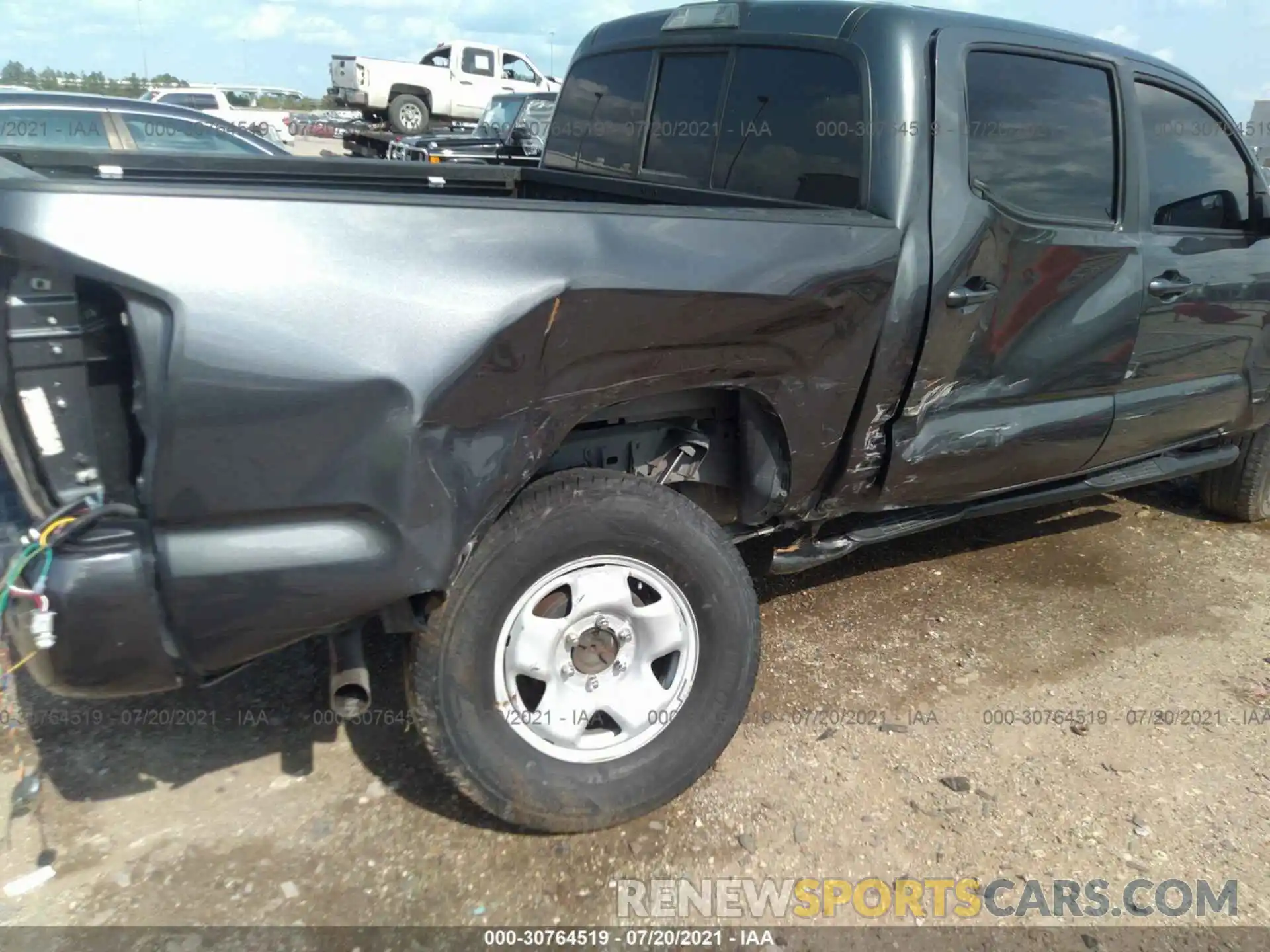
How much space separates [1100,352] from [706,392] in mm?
1530

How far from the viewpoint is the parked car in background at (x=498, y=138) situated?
39.7ft

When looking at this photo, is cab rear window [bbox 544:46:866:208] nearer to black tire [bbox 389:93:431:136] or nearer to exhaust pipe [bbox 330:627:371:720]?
exhaust pipe [bbox 330:627:371:720]

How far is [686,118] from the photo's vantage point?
338 centimetres

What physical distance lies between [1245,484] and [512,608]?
153 inches

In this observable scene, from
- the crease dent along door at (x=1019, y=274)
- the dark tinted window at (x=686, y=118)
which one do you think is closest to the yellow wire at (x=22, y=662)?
the crease dent along door at (x=1019, y=274)

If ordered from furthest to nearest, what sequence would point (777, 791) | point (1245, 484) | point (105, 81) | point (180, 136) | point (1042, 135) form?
1. point (105, 81)
2. point (180, 136)
3. point (1245, 484)
4. point (1042, 135)
5. point (777, 791)

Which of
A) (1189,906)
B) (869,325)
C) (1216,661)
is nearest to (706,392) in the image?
(869,325)

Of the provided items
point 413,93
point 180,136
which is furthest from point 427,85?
point 180,136

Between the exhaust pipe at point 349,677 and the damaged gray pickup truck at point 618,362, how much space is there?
1 cm

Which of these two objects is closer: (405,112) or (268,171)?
(268,171)

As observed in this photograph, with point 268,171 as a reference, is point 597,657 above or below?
below

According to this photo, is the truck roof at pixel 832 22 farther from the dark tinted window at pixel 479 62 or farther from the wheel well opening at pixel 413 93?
the dark tinted window at pixel 479 62

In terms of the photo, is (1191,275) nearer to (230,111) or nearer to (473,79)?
(473,79)

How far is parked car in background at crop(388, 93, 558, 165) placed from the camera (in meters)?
12.1
